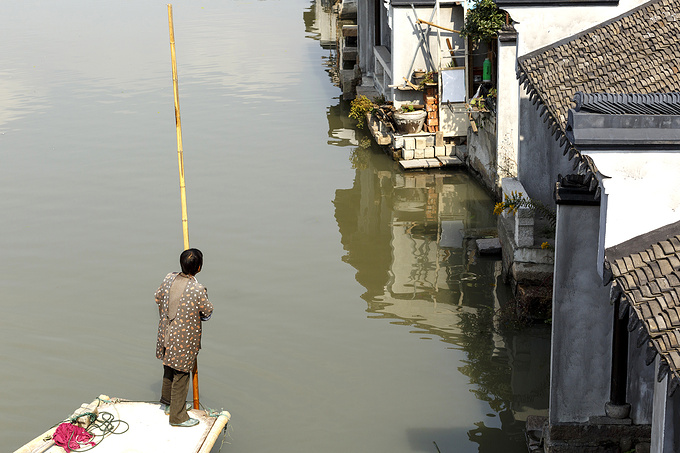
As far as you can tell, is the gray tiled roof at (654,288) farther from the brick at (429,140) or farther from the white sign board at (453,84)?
the brick at (429,140)

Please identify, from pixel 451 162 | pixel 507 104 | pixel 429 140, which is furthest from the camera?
pixel 429 140

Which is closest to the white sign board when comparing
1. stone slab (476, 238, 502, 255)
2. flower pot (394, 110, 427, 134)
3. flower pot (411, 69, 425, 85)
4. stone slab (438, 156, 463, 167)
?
flower pot (394, 110, 427, 134)

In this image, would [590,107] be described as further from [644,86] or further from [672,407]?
[644,86]

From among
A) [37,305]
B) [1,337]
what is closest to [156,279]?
[37,305]

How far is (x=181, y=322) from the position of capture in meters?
6.52

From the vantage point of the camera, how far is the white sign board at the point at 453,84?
15.2 meters

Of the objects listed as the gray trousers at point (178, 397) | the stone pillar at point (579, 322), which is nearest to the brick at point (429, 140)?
the stone pillar at point (579, 322)

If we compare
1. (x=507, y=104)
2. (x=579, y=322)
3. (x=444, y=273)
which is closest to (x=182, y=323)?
(x=579, y=322)

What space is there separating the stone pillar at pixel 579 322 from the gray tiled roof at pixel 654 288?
4.61ft

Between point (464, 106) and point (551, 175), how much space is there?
509 cm

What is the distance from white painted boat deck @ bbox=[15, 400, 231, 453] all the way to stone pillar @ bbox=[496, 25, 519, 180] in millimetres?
7027

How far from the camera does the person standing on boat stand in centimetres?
650

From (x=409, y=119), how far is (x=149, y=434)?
1029cm

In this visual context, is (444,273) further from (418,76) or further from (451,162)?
(418,76)
